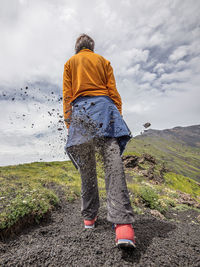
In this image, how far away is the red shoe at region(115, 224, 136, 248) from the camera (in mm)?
1612

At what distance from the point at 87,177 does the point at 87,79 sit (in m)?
1.69

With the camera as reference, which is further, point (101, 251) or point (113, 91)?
point (113, 91)

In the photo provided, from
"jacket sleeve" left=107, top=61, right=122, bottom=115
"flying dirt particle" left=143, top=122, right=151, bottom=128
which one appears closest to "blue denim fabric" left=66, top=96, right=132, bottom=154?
"jacket sleeve" left=107, top=61, right=122, bottom=115

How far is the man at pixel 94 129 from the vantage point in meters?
1.94

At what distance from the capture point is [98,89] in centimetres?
254

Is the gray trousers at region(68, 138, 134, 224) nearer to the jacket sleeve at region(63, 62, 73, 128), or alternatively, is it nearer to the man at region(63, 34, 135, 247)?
the man at region(63, 34, 135, 247)

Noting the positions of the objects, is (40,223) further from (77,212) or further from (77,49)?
(77,49)

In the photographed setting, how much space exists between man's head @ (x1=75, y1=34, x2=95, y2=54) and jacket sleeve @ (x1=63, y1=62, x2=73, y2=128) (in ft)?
1.86

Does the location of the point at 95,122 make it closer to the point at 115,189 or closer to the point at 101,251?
the point at 115,189

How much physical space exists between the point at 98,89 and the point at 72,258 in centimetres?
230

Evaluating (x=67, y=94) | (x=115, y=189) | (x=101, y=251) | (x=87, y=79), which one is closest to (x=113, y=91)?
(x=87, y=79)

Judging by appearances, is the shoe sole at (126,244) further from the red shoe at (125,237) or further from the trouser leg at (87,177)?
the trouser leg at (87,177)

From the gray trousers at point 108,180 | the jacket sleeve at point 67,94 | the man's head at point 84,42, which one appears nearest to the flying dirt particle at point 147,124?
the gray trousers at point 108,180

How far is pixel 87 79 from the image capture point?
2553 millimetres
